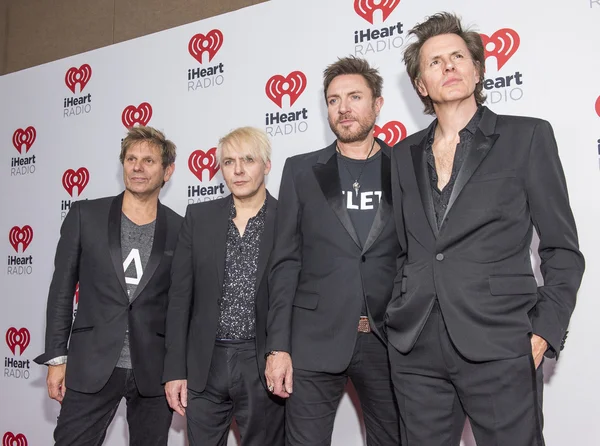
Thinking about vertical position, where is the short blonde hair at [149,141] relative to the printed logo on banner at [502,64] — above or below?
below

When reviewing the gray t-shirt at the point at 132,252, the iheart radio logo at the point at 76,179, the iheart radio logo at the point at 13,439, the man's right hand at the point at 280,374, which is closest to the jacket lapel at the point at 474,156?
the man's right hand at the point at 280,374

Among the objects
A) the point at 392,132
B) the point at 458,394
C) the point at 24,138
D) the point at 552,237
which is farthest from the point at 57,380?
the point at 24,138

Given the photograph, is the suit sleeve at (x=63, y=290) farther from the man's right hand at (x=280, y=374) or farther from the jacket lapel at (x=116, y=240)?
the man's right hand at (x=280, y=374)

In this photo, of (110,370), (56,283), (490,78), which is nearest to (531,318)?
(490,78)

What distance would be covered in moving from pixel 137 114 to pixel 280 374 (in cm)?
263

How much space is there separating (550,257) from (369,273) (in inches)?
26.2

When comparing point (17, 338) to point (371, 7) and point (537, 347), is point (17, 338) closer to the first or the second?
point (371, 7)

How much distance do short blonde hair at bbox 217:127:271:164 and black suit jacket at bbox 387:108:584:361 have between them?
100cm

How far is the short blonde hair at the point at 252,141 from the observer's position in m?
2.71

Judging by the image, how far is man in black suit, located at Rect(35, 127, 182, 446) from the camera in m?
2.63

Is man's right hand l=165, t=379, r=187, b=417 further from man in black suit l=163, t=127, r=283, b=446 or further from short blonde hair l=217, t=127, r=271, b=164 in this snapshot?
short blonde hair l=217, t=127, r=271, b=164

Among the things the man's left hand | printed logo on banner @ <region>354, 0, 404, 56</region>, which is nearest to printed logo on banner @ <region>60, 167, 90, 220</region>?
printed logo on banner @ <region>354, 0, 404, 56</region>

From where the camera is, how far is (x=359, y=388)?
2.33m

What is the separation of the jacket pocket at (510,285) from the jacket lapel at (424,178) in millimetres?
240
